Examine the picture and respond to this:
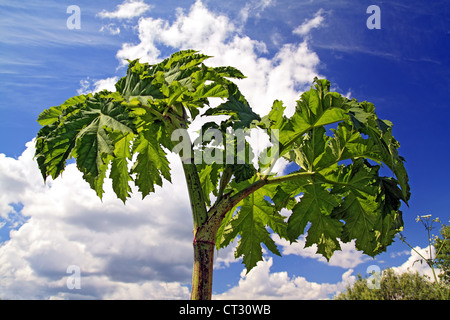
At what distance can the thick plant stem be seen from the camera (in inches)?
191

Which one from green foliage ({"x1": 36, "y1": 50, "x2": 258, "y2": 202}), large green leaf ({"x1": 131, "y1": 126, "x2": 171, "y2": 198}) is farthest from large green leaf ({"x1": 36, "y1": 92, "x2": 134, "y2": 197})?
large green leaf ({"x1": 131, "y1": 126, "x2": 171, "y2": 198})

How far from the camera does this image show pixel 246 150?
5.18 meters

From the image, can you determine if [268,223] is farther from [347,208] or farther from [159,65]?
[159,65]

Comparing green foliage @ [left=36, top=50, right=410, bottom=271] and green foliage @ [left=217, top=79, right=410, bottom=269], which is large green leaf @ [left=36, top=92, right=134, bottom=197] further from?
green foliage @ [left=217, top=79, right=410, bottom=269]

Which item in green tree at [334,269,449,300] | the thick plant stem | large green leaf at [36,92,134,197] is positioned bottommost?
green tree at [334,269,449,300]

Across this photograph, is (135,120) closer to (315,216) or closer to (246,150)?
(246,150)

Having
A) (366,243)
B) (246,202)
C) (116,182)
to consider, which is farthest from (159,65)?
(366,243)

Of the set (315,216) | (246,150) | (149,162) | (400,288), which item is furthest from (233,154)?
(400,288)

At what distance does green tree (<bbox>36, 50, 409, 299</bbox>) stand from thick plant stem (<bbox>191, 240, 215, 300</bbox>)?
1 cm

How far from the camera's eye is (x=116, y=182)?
6047 millimetres

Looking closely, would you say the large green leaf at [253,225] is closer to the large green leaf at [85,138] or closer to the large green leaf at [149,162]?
the large green leaf at [149,162]

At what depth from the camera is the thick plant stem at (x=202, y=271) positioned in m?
4.86

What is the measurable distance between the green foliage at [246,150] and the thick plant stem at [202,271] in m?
0.12

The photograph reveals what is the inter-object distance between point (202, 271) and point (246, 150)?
5.90ft
